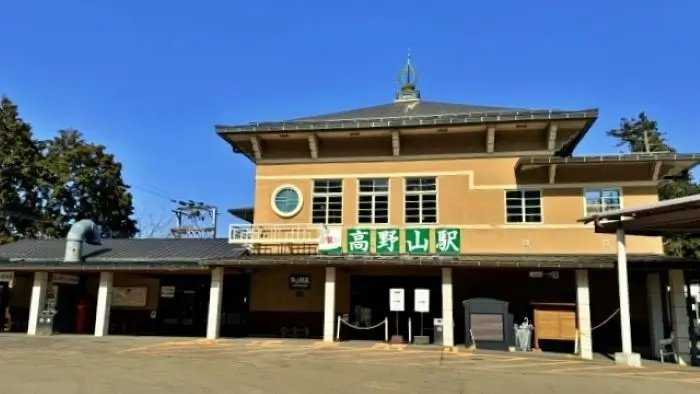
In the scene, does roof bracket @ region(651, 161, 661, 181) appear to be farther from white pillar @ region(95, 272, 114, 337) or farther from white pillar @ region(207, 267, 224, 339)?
white pillar @ region(95, 272, 114, 337)

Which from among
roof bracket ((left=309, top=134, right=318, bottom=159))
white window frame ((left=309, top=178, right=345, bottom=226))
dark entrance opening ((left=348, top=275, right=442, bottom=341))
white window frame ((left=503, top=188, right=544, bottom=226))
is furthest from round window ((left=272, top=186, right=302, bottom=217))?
white window frame ((left=503, top=188, right=544, bottom=226))

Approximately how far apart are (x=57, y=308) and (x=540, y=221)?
16890 mm

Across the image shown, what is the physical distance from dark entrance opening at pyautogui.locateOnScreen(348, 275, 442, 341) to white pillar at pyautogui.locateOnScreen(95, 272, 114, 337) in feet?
26.0

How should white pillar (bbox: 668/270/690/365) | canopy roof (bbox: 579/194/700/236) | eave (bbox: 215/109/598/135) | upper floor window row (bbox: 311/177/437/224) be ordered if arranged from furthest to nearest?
upper floor window row (bbox: 311/177/437/224)
eave (bbox: 215/109/598/135)
white pillar (bbox: 668/270/690/365)
canopy roof (bbox: 579/194/700/236)

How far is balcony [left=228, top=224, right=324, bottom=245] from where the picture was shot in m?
19.1

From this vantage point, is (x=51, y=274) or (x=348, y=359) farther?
(x=51, y=274)

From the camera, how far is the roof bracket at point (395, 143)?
19.2m

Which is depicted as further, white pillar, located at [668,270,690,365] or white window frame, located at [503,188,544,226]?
white window frame, located at [503,188,544,226]

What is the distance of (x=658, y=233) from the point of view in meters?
15.4

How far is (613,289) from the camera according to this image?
18141mm

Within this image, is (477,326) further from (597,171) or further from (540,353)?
(597,171)

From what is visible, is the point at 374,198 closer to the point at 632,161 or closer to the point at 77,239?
the point at 632,161

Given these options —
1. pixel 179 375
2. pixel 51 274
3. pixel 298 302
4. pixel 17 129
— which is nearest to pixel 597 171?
pixel 298 302

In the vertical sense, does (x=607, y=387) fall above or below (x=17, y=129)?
Result: below
